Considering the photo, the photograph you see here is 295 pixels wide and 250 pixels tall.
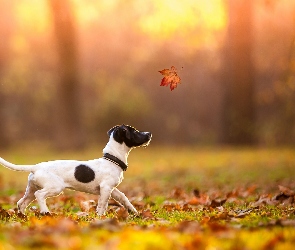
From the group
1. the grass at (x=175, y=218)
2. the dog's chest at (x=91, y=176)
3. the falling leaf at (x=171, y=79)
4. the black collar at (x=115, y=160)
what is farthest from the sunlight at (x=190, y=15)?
the dog's chest at (x=91, y=176)

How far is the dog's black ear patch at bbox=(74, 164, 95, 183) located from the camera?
659cm

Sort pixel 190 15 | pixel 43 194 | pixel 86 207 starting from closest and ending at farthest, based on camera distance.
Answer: pixel 43 194, pixel 86 207, pixel 190 15

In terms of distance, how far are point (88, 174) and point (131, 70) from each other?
69.1 feet

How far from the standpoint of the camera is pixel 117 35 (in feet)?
94.5

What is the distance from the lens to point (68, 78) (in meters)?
22.5

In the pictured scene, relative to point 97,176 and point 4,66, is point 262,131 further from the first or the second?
point 97,176

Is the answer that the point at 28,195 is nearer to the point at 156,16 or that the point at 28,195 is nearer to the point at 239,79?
the point at 239,79

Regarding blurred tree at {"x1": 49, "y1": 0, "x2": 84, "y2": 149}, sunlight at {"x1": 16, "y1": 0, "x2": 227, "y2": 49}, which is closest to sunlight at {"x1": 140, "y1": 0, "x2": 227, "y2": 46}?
sunlight at {"x1": 16, "y1": 0, "x2": 227, "y2": 49}

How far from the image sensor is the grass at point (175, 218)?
416cm

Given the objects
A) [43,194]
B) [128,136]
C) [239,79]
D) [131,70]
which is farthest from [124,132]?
[131,70]

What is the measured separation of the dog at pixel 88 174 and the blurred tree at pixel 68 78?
15.3 metres

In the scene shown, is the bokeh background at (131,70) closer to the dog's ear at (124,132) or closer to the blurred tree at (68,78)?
the blurred tree at (68,78)

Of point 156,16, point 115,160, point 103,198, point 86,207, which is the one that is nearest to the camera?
point 103,198

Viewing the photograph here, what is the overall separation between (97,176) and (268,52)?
65.7 ft
